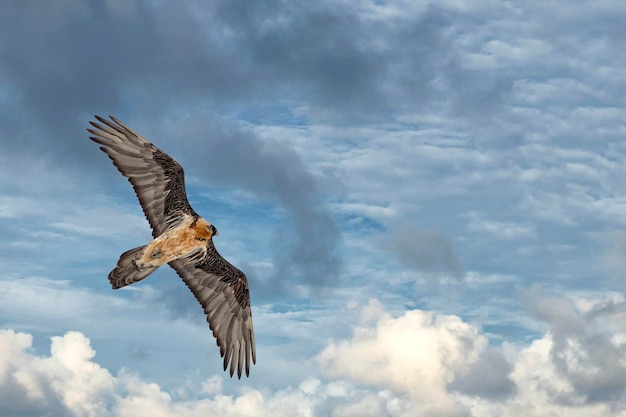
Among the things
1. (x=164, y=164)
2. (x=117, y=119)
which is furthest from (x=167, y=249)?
(x=117, y=119)

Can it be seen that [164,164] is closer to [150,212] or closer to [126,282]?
[150,212]

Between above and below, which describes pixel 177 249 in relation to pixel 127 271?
above

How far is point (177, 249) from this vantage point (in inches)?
827

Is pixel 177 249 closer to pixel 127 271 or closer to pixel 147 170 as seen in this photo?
pixel 127 271

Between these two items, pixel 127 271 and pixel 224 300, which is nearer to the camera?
pixel 127 271

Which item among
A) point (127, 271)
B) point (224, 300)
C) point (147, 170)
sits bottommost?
point (127, 271)

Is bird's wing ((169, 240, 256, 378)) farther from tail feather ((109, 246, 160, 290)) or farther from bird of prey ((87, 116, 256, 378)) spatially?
tail feather ((109, 246, 160, 290))

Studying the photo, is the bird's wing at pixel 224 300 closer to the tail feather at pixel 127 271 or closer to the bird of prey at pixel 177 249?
the bird of prey at pixel 177 249

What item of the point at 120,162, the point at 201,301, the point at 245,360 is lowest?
the point at 245,360

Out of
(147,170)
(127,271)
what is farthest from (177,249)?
(147,170)

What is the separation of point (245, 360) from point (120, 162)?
763 cm

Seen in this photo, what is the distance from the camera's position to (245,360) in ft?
75.5

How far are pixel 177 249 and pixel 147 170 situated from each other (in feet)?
9.96

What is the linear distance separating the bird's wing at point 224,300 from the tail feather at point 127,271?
283 cm
